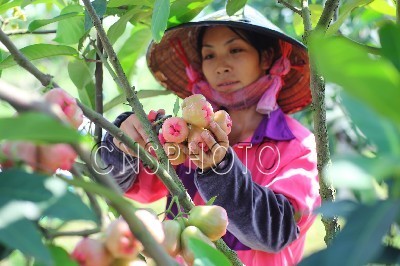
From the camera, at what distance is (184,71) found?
5.20 ft

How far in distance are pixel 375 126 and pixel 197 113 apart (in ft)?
1.97

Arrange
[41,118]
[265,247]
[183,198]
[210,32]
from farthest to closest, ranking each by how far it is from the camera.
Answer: [210,32], [265,247], [183,198], [41,118]

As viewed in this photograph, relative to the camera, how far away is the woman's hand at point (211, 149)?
38.4 inches

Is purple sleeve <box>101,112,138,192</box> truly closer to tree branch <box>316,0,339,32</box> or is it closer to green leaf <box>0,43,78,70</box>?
green leaf <box>0,43,78,70</box>

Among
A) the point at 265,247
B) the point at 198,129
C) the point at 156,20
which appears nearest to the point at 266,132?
the point at 265,247

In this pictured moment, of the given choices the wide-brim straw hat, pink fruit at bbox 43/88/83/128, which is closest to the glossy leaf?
the wide-brim straw hat

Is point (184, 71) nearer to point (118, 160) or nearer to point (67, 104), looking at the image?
point (118, 160)

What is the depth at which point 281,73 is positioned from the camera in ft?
4.80

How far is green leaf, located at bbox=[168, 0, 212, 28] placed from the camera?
3.73 feet

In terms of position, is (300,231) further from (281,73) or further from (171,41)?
(171,41)

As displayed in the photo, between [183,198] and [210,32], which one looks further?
[210,32]

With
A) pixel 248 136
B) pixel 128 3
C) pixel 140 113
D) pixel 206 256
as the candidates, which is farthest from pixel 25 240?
pixel 248 136

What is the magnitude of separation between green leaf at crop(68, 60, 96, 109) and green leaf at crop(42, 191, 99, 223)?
0.76 metres

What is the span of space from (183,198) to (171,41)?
86 cm
